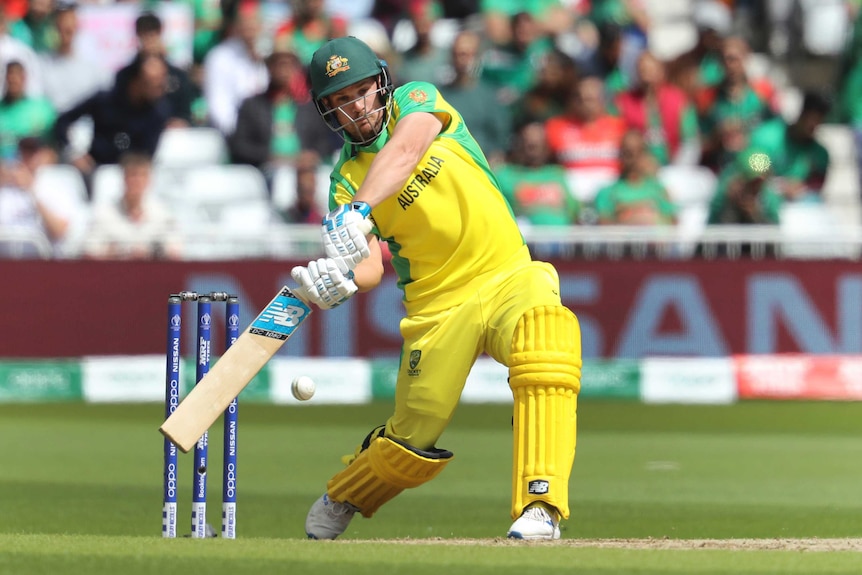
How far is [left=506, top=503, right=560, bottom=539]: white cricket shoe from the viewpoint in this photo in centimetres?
548

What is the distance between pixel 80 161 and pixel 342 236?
9.67 meters

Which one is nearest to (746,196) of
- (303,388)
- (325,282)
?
(303,388)

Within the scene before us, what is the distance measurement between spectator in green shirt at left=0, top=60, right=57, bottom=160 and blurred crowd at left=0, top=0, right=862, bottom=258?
0.02m

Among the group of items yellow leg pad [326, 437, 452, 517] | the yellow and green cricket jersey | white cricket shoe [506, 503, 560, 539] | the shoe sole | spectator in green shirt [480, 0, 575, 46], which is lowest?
the shoe sole

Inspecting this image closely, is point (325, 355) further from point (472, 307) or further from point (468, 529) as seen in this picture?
point (472, 307)

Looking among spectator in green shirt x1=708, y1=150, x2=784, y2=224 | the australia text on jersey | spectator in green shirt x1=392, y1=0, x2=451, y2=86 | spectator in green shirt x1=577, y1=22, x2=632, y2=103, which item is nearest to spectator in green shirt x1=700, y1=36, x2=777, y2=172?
spectator in green shirt x1=577, y1=22, x2=632, y2=103

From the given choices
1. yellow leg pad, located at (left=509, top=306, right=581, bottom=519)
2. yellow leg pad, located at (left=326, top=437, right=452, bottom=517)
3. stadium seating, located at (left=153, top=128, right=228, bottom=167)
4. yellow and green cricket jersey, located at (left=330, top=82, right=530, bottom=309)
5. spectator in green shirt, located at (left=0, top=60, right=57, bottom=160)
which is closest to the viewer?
yellow leg pad, located at (left=509, top=306, right=581, bottom=519)

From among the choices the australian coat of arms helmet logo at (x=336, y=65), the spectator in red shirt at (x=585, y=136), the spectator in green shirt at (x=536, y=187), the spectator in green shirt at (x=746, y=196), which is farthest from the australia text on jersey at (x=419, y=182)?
the spectator in red shirt at (x=585, y=136)

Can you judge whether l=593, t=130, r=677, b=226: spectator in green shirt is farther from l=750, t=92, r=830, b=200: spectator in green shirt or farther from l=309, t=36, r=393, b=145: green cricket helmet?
l=309, t=36, r=393, b=145: green cricket helmet

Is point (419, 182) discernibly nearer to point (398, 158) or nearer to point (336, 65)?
point (398, 158)

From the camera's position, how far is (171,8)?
1538cm

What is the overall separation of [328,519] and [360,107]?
157 cm

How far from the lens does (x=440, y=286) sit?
5848 millimetres

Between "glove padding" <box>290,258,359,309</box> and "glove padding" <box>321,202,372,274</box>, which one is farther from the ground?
"glove padding" <box>321,202,372,274</box>
